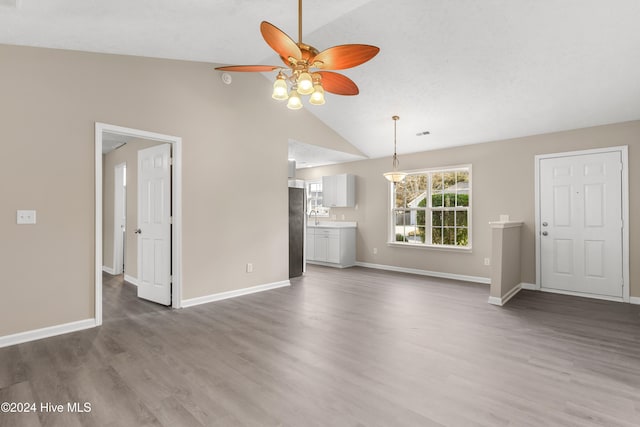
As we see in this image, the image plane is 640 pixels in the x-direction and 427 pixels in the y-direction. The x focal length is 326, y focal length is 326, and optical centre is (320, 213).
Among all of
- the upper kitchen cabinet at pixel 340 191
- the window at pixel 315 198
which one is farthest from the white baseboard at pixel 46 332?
the window at pixel 315 198

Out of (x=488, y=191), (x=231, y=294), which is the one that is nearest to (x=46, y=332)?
(x=231, y=294)

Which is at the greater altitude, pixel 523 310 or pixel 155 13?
pixel 155 13

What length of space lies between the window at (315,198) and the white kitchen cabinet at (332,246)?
0.90 metres

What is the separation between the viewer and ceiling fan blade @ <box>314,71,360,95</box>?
2.56m

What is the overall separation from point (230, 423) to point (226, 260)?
9.28 feet

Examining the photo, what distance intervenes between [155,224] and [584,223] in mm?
6033

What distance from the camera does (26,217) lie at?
2.99 meters

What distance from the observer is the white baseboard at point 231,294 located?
4094 mm

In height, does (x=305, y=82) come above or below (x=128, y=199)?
above

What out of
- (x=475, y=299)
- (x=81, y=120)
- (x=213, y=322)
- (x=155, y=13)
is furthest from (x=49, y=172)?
(x=475, y=299)

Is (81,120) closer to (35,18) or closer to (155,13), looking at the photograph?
(35,18)

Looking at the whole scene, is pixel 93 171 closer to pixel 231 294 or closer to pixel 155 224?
pixel 155 224

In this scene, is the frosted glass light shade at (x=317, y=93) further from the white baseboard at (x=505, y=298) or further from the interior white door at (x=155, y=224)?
the white baseboard at (x=505, y=298)

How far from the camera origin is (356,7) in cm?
326
